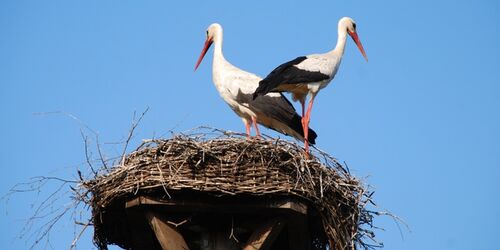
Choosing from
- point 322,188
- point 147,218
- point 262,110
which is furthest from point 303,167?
point 262,110

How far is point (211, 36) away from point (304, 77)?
236cm

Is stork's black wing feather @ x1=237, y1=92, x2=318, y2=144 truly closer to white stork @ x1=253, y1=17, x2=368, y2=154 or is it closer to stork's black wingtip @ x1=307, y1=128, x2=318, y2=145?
stork's black wingtip @ x1=307, y1=128, x2=318, y2=145

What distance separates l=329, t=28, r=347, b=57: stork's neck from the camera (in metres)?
9.98

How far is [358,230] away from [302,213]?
2.70 feet

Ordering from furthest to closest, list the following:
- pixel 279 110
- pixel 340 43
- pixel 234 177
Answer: pixel 340 43
pixel 279 110
pixel 234 177

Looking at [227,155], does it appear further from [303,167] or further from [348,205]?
[348,205]

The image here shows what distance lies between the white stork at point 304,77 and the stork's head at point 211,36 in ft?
5.49

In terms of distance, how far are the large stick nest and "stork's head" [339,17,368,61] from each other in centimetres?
347

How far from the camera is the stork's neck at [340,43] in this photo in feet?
32.8

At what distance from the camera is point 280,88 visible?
9281 millimetres

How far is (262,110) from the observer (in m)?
9.55

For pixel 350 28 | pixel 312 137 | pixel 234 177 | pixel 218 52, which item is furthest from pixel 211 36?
pixel 234 177

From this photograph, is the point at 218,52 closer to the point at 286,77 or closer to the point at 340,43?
the point at 340,43

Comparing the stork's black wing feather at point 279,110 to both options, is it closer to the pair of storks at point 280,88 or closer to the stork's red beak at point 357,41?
the pair of storks at point 280,88
